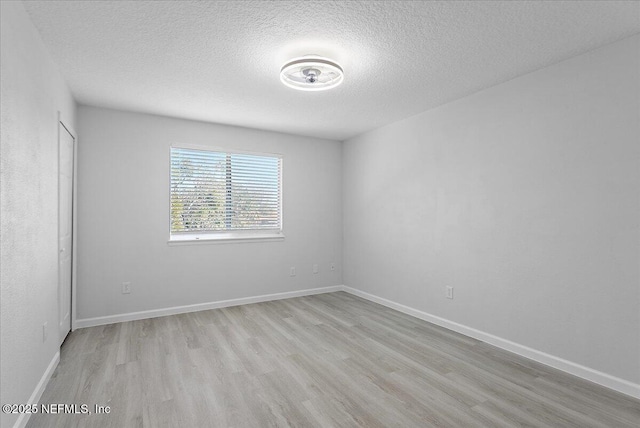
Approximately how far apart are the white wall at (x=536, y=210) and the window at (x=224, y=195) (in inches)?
75.1

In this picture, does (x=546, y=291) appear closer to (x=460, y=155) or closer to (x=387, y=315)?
(x=460, y=155)

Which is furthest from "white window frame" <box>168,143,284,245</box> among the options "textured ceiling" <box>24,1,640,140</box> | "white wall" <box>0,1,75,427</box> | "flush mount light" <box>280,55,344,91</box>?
"flush mount light" <box>280,55,344,91</box>

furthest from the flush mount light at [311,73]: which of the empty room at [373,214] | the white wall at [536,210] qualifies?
the white wall at [536,210]

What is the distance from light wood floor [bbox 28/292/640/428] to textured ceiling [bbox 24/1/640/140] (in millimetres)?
2516

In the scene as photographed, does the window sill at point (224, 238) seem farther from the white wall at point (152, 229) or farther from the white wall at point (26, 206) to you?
the white wall at point (26, 206)

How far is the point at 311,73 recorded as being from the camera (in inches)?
107

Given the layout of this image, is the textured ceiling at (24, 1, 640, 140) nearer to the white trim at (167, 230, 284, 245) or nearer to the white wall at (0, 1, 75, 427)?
the white wall at (0, 1, 75, 427)

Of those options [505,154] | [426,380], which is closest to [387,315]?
[426,380]

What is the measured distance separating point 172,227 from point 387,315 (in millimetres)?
3011

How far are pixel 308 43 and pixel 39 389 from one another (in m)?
3.07

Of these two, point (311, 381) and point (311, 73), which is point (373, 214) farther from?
point (311, 381)

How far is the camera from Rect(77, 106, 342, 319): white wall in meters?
3.75

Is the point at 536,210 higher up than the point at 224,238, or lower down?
higher up

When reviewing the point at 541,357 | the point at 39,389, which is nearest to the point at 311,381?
the point at 39,389
